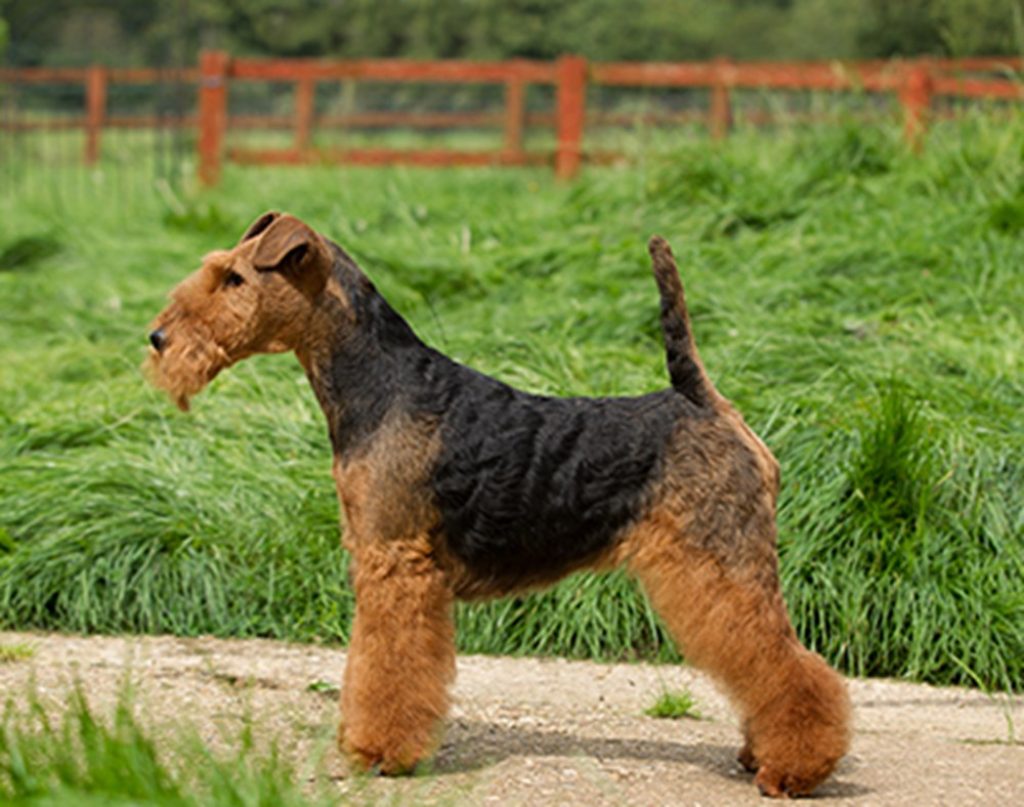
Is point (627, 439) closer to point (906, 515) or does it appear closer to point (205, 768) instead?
point (205, 768)

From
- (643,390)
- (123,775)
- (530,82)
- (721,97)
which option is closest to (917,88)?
(721,97)

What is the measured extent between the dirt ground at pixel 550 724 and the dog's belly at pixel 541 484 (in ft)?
1.93

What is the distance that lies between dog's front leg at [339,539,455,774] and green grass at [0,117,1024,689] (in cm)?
159

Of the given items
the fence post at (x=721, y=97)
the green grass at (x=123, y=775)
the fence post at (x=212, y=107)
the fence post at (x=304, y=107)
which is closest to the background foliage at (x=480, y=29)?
the fence post at (x=304, y=107)

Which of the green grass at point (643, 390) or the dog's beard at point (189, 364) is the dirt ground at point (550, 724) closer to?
the green grass at point (643, 390)

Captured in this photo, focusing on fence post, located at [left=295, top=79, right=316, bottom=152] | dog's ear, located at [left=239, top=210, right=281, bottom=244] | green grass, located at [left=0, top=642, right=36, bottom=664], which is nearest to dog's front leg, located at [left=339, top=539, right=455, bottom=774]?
dog's ear, located at [left=239, top=210, right=281, bottom=244]

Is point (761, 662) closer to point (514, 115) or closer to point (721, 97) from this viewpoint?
point (721, 97)

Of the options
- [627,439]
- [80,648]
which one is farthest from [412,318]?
[627,439]

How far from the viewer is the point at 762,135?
10.5m

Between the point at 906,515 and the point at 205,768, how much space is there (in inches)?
125

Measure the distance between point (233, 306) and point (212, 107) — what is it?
10744 millimetres

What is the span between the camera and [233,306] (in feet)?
12.3

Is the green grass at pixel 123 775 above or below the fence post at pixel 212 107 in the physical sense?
below

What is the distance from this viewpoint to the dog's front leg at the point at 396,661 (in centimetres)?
370
